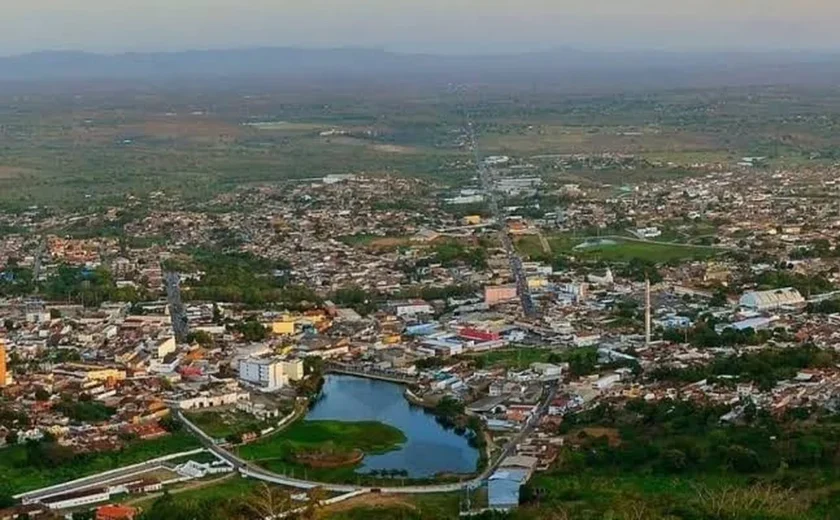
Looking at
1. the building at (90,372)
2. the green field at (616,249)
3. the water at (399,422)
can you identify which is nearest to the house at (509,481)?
the water at (399,422)

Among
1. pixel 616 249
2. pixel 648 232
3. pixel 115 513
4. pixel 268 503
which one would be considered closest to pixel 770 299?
pixel 616 249

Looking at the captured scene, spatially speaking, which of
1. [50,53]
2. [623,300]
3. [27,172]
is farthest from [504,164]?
→ [50,53]

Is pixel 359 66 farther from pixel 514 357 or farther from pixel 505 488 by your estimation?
pixel 505 488

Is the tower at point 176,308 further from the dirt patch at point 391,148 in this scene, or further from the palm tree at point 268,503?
the dirt patch at point 391,148

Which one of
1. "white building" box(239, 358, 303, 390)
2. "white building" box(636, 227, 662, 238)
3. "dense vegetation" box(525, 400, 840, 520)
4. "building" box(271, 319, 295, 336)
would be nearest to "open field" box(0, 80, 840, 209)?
"white building" box(636, 227, 662, 238)

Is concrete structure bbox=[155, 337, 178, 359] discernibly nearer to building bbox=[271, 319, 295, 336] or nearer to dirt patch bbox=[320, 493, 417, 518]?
building bbox=[271, 319, 295, 336]

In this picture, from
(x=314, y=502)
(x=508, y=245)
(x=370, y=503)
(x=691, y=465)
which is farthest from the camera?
(x=508, y=245)

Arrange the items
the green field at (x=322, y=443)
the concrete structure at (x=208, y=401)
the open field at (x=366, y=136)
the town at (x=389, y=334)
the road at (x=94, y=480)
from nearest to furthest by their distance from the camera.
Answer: the road at (x=94, y=480) < the green field at (x=322, y=443) < the town at (x=389, y=334) < the concrete structure at (x=208, y=401) < the open field at (x=366, y=136)
